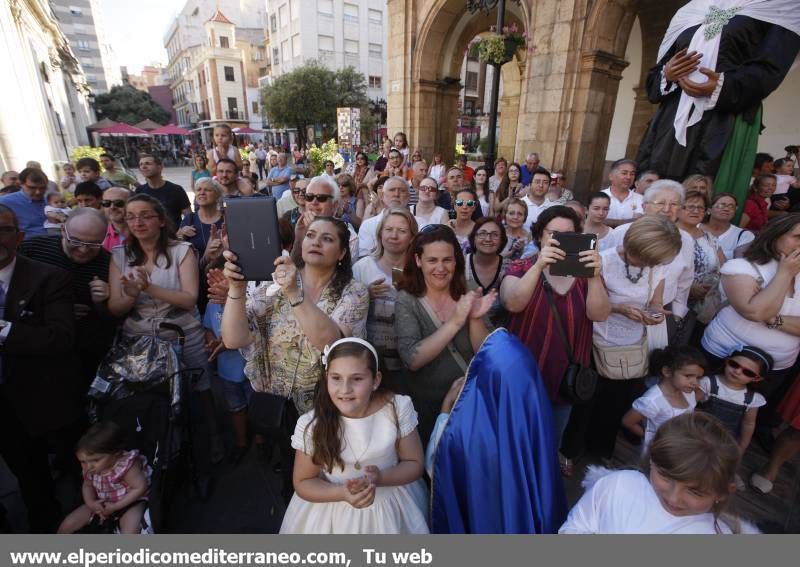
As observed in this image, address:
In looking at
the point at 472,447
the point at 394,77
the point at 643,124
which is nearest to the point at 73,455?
the point at 472,447

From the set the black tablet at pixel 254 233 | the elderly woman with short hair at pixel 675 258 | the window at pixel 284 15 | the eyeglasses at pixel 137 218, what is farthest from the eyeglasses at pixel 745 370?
the window at pixel 284 15

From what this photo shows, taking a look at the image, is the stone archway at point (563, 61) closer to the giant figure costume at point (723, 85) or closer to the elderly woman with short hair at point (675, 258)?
the giant figure costume at point (723, 85)

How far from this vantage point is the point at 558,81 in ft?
23.5

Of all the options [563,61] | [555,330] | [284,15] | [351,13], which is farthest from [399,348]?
Answer: [284,15]

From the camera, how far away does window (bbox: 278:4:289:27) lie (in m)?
38.6

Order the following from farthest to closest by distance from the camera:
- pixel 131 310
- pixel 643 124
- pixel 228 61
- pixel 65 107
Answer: pixel 228 61
pixel 65 107
pixel 643 124
pixel 131 310

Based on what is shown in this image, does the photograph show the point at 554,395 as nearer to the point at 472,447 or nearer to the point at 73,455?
the point at 472,447

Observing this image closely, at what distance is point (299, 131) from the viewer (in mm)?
30859

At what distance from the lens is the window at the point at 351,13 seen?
125 ft

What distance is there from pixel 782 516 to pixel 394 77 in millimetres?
11663

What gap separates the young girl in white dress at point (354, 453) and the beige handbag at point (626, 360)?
1508 mm

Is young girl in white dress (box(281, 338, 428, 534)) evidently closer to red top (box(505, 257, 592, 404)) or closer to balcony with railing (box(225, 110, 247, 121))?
red top (box(505, 257, 592, 404))

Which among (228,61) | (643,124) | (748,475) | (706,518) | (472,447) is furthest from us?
(228,61)

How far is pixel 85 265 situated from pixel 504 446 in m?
2.83
